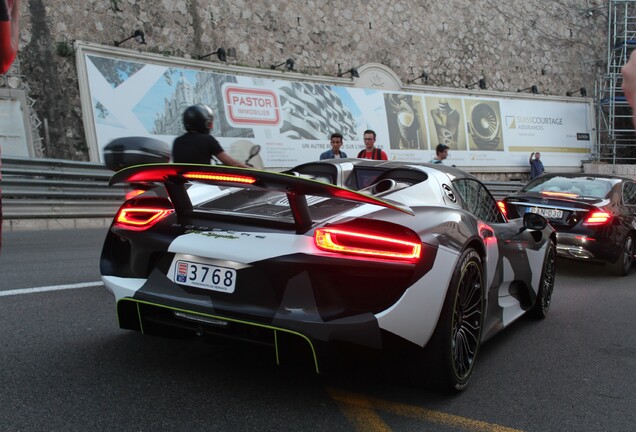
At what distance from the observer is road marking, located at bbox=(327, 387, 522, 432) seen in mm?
2727

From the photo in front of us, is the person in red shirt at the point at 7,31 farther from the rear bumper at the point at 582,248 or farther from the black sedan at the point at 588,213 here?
the rear bumper at the point at 582,248

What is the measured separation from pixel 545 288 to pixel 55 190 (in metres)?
8.46

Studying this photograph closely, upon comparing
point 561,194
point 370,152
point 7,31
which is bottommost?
point 561,194

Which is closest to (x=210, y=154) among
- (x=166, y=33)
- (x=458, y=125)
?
(x=166, y=33)

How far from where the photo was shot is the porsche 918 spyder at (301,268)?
8.83ft

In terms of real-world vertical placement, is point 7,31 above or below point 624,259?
above

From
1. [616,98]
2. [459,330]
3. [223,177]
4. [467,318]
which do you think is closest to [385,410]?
[459,330]

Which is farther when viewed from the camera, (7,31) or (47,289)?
(47,289)

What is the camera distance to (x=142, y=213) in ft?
10.6

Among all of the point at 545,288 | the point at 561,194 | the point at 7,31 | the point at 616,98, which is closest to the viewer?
the point at 7,31

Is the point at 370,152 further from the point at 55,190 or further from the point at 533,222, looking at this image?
the point at 55,190

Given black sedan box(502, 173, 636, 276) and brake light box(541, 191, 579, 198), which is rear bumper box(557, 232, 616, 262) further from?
brake light box(541, 191, 579, 198)

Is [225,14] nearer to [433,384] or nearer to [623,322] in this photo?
[623,322]

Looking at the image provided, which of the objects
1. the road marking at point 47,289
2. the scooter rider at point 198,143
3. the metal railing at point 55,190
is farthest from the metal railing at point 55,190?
the scooter rider at point 198,143
